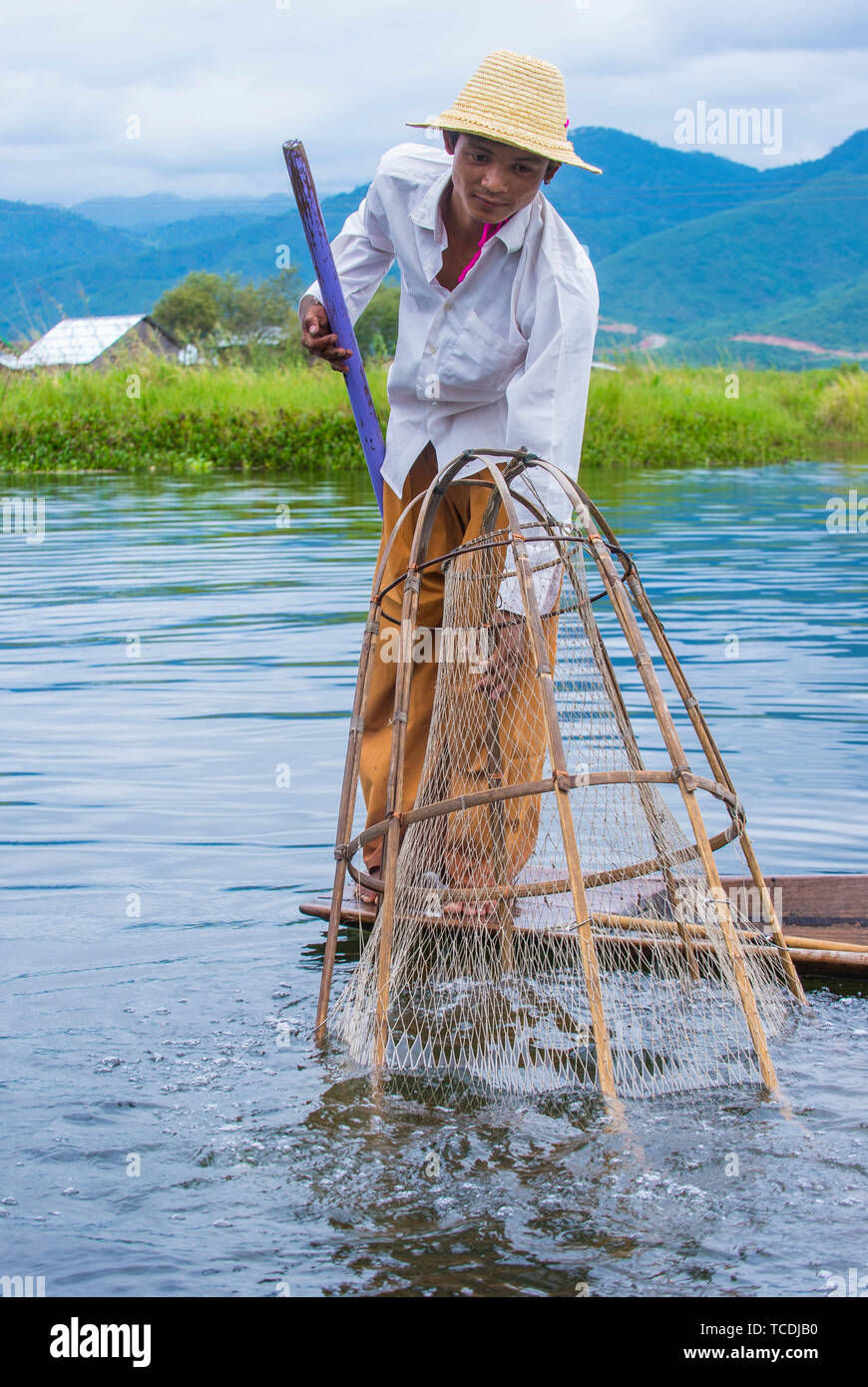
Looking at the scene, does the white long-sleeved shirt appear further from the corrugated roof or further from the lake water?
the corrugated roof

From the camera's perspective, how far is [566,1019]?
9.93 ft

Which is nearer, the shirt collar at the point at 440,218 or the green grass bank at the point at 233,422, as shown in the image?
the shirt collar at the point at 440,218

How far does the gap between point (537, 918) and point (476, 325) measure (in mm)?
1283

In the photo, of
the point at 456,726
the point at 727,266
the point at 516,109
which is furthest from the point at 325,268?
the point at 727,266

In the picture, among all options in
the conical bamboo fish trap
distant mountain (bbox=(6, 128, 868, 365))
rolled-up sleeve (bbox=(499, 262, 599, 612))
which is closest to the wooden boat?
the conical bamboo fish trap

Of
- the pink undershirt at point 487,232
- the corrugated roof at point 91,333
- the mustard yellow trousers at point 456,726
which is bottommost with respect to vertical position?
the mustard yellow trousers at point 456,726

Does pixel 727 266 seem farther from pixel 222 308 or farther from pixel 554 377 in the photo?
pixel 554 377

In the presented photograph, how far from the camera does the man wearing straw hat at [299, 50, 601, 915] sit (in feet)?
9.47

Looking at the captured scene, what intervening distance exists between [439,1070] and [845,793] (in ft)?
7.45

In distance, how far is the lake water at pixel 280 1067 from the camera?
2148 millimetres

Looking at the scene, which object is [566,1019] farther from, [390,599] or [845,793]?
[845,793]

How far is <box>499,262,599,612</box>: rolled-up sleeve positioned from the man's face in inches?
6.7

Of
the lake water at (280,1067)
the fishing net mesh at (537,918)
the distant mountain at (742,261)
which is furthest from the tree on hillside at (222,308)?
the distant mountain at (742,261)

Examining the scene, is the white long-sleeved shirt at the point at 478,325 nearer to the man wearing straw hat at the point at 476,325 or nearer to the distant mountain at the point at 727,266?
the man wearing straw hat at the point at 476,325
